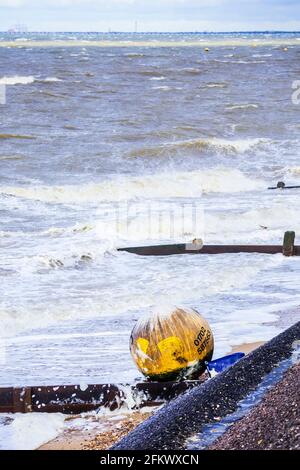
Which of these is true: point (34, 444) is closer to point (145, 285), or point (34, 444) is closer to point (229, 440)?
point (229, 440)

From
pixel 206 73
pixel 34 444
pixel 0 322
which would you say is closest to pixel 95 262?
pixel 0 322

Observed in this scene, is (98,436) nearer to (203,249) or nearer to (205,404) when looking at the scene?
(205,404)

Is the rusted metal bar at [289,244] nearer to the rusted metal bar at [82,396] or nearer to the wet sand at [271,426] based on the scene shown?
the rusted metal bar at [82,396]

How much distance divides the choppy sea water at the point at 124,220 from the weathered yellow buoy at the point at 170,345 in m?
0.53

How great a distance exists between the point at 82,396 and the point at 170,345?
73 cm

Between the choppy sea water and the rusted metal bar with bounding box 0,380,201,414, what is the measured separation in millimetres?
679

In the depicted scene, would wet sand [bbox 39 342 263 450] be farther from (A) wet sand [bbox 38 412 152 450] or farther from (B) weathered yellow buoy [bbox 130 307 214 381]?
(B) weathered yellow buoy [bbox 130 307 214 381]

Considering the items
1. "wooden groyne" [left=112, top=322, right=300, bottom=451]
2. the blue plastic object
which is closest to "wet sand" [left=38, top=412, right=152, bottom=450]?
"wooden groyne" [left=112, top=322, right=300, bottom=451]

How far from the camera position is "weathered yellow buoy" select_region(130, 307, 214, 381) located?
22.3ft

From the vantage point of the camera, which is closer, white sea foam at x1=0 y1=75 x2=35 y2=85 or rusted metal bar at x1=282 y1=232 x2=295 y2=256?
rusted metal bar at x1=282 y1=232 x2=295 y2=256

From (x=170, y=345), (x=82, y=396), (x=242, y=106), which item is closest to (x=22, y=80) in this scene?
(x=242, y=106)

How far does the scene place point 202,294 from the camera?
10734 millimetres

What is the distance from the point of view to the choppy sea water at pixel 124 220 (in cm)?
898

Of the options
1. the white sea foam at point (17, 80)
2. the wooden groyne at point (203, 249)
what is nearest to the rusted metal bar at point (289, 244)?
the wooden groyne at point (203, 249)
